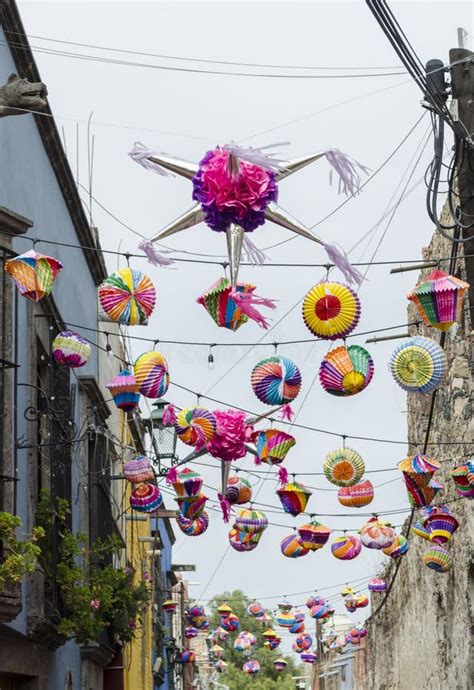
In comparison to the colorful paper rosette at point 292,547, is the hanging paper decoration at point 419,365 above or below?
above

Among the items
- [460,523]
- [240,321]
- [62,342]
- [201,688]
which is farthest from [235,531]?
[201,688]

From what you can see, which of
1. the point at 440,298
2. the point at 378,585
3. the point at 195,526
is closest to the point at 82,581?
the point at 195,526

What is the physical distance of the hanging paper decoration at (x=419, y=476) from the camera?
1407 centimetres

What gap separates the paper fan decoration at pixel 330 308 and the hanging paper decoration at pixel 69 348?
2.31 m

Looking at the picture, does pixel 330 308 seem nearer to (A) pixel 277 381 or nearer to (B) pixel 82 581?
(A) pixel 277 381

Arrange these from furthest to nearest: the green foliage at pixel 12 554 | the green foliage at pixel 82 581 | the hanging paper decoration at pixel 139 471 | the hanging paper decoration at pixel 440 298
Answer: the hanging paper decoration at pixel 139 471, the green foliage at pixel 82 581, the hanging paper decoration at pixel 440 298, the green foliage at pixel 12 554

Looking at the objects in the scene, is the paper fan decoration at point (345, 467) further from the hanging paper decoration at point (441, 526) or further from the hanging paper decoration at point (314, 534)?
the hanging paper decoration at point (314, 534)

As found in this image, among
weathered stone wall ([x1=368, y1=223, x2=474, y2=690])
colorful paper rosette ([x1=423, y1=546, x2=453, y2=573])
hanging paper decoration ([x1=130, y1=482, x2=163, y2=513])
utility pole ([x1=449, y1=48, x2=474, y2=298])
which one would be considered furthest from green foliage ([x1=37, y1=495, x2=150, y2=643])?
weathered stone wall ([x1=368, y1=223, x2=474, y2=690])

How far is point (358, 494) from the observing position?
52.0ft

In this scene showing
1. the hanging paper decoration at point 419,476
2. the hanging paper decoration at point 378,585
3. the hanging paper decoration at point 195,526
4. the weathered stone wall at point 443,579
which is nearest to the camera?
the hanging paper decoration at point 419,476

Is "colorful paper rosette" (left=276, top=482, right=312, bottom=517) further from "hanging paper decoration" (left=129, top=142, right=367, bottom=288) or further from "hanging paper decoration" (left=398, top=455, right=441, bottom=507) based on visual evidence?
"hanging paper decoration" (left=129, top=142, right=367, bottom=288)

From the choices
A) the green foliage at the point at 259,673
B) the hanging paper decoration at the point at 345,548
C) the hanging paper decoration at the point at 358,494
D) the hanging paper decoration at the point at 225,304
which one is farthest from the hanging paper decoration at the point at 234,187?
the green foliage at the point at 259,673

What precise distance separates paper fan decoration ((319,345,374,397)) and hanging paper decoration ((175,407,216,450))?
1.76 m

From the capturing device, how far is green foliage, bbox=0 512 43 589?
30.2ft
